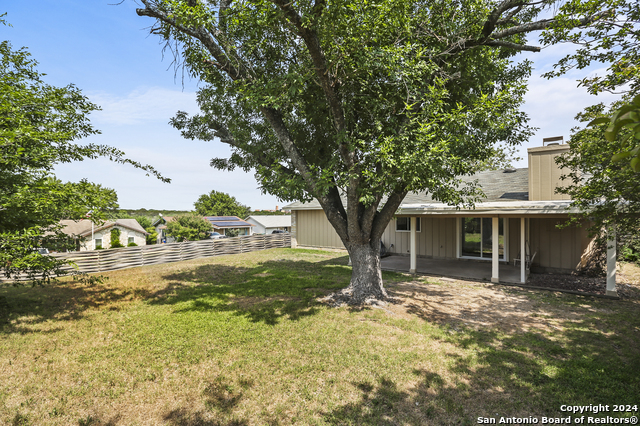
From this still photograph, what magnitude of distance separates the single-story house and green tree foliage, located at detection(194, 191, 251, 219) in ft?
150

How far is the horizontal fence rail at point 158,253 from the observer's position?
38.7 feet

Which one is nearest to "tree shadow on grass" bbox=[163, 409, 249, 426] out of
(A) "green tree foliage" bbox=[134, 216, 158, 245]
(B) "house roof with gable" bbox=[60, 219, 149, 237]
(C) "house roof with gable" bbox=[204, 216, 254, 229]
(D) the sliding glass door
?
(D) the sliding glass door

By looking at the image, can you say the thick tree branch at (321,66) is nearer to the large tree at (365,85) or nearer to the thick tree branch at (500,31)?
the large tree at (365,85)

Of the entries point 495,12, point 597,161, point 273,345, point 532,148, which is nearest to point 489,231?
point 532,148

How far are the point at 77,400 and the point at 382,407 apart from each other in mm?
3605

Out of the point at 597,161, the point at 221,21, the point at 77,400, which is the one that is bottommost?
the point at 77,400

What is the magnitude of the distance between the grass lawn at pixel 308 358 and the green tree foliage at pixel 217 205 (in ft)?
160

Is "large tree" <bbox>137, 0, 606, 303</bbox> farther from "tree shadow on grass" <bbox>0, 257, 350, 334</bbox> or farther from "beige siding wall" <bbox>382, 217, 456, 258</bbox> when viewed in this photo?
"beige siding wall" <bbox>382, 217, 456, 258</bbox>

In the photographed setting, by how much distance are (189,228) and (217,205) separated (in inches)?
894

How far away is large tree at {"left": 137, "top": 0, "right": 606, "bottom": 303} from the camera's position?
5.31 meters

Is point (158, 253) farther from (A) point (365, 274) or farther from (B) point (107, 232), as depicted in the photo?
(B) point (107, 232)

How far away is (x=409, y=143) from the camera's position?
5.58m

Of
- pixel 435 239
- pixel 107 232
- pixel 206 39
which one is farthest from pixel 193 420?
pixel 107 232

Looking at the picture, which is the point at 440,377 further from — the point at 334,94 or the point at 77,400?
the point at 334,94
